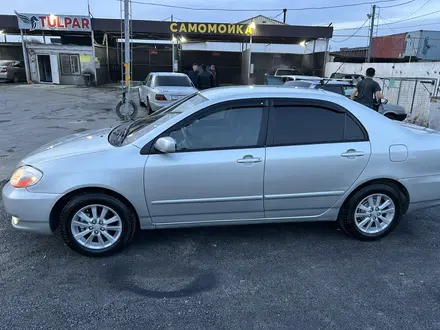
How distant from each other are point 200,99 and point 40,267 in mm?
2225

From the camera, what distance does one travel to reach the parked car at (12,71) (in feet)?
75.8

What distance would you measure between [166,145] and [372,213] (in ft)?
7.50

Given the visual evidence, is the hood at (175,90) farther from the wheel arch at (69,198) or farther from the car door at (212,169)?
the wheel arch at (69,198)

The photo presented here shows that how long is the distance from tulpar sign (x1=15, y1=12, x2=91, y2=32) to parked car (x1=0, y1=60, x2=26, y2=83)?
9.85 feet

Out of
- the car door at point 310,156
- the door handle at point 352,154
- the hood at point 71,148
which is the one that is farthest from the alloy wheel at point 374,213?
the hood at point 71,148

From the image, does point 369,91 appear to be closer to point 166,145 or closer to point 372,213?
point 372,213

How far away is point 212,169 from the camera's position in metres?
3.29

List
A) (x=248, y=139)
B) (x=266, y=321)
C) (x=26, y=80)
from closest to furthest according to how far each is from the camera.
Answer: (x=266, y=321) → (x=248, y=139) → (x=26, y=80)

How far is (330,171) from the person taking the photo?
3.49 m

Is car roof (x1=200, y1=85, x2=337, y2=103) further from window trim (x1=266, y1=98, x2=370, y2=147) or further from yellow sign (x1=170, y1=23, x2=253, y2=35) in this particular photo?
yellow sign (x1=170, y1=23, x2=253, y2=35)

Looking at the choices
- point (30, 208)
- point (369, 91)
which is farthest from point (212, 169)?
point (369, 91)

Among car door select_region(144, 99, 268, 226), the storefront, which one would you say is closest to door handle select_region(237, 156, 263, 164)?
car door select_region(144, 99, 268, 226)

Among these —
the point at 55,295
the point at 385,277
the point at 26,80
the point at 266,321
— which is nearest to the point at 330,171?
the point at 385,277

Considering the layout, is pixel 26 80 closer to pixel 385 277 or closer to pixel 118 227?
pixel 118 227
